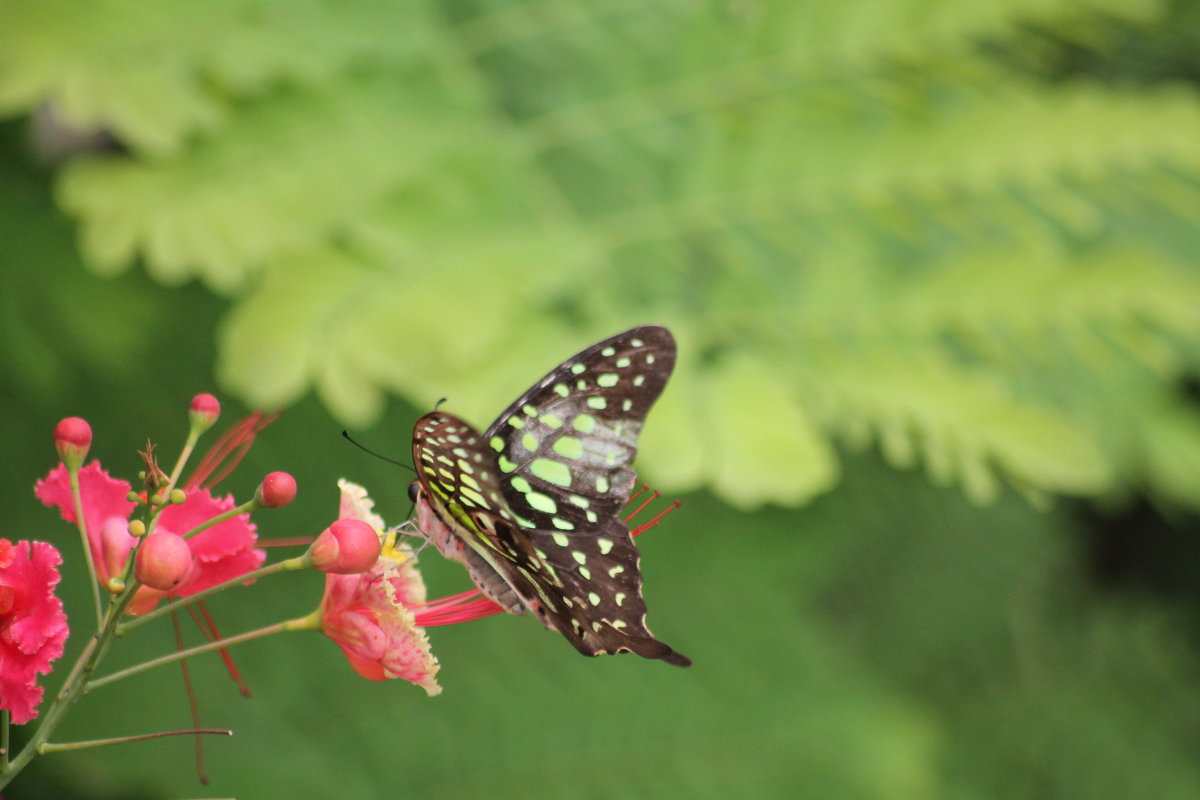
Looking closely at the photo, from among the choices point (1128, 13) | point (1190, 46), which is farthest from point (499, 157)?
point (1190, 46)

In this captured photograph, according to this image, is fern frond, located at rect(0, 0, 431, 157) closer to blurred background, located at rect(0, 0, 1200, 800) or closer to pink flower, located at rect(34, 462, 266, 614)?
blurred background, located at rect(0, 0, 1200, 800)

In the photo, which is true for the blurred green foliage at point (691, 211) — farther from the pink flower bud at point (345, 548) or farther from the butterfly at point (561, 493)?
the pink flower bud at point (345, 548)

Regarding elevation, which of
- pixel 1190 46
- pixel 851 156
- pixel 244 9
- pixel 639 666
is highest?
pixel 244 9

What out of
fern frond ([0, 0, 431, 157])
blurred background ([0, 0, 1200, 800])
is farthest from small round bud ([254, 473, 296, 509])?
fern frond ([0, 0, 431, 157])

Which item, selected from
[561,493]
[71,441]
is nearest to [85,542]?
[71,441]

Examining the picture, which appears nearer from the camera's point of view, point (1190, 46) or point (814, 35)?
point (814, 35)

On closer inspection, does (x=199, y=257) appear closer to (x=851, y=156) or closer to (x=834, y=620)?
(x=851, y=156)

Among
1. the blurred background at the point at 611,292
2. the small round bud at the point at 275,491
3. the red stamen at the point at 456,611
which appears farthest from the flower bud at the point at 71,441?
the blurred background at the point at 611,292
